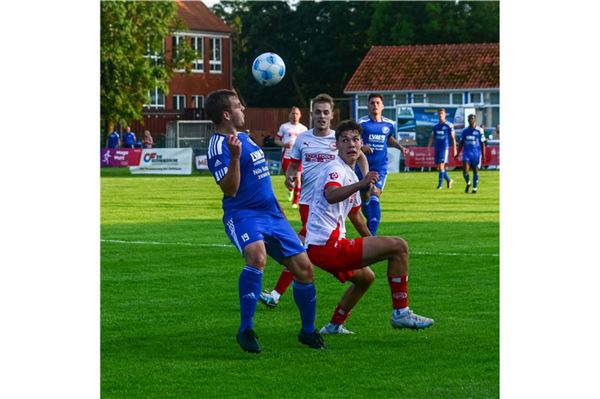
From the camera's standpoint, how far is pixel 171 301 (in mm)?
12305

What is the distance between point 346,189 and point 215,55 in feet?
273

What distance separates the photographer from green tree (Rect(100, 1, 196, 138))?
204 feet

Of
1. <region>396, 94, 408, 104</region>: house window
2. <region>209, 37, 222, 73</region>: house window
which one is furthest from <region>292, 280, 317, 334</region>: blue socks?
<region>209, 37, 222, 73</region>: house window

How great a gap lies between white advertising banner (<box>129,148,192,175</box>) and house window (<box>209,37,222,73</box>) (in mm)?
43649

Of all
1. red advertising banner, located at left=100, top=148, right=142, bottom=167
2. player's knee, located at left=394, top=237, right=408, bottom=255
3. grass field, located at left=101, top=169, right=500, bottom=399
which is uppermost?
red advertising banner, located at left=100, top=148, right=142, bottom=167

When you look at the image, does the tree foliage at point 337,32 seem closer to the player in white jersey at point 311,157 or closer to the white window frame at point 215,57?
the white window frame at point 215,57

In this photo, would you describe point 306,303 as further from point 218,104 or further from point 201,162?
point 201,162

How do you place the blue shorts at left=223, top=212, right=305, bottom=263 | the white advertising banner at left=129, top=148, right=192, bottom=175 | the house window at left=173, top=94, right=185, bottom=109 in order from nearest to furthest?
the blue shorts at left=223, top=212, right=305, bottom=263 < the white advertising banner at left=129, top=148, right=192, bottom=175 < the house window at left=173, top=94, right=185, bottom=109

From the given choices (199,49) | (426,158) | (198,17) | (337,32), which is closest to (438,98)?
(337,32)

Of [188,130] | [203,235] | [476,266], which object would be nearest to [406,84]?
[188,130]

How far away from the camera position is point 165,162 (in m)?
47.2

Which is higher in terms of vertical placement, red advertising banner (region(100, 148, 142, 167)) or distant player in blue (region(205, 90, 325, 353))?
red advertising banner (region(100, 148, 142, 167))

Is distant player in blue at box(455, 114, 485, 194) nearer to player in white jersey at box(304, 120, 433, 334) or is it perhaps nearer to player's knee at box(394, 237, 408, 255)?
player in white jersey at box(304, 120, 433, 334)
